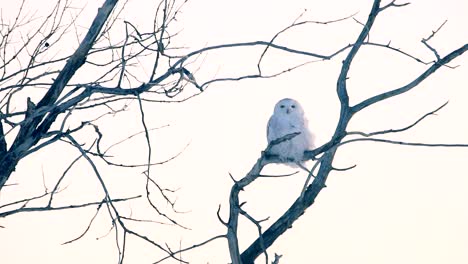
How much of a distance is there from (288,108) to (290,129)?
0.35 m

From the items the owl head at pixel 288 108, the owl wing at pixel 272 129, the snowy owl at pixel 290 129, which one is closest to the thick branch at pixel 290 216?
the snowy owl at pixel 290 129

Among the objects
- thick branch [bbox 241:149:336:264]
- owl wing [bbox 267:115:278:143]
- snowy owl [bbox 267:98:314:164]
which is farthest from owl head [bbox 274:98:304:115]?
thick branch [bbox 241:149:336:264]

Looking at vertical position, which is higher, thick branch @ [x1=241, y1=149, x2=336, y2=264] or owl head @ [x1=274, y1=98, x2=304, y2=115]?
owl head @ [x1=274, y1=98, x2=304, y2=115]

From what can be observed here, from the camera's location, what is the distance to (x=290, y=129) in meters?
7.61

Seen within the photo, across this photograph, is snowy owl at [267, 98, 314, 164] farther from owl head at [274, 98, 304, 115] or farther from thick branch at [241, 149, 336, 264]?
thick branch at [241, 149, 336, 264]

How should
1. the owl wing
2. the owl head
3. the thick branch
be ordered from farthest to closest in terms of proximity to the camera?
the owl head → the owl wing → the thick branch

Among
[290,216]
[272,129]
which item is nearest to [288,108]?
[272,129]

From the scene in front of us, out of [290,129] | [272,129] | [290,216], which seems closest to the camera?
[290,216]

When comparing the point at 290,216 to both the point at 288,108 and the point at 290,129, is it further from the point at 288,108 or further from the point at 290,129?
the point at 288,108

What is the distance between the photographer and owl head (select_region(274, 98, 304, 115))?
7879mm

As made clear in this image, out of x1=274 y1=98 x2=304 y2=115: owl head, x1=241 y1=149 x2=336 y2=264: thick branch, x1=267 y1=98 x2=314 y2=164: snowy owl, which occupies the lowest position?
x1=241 y1=149 x2=336 y2=264: thick branch

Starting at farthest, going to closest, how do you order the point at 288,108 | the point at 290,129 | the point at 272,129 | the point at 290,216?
1. the point at 288,108
2. the point at 272,129
3. the point at 290,129
4. the point at 290,216

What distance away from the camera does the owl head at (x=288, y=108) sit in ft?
25.8

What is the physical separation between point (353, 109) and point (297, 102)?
2620mm
